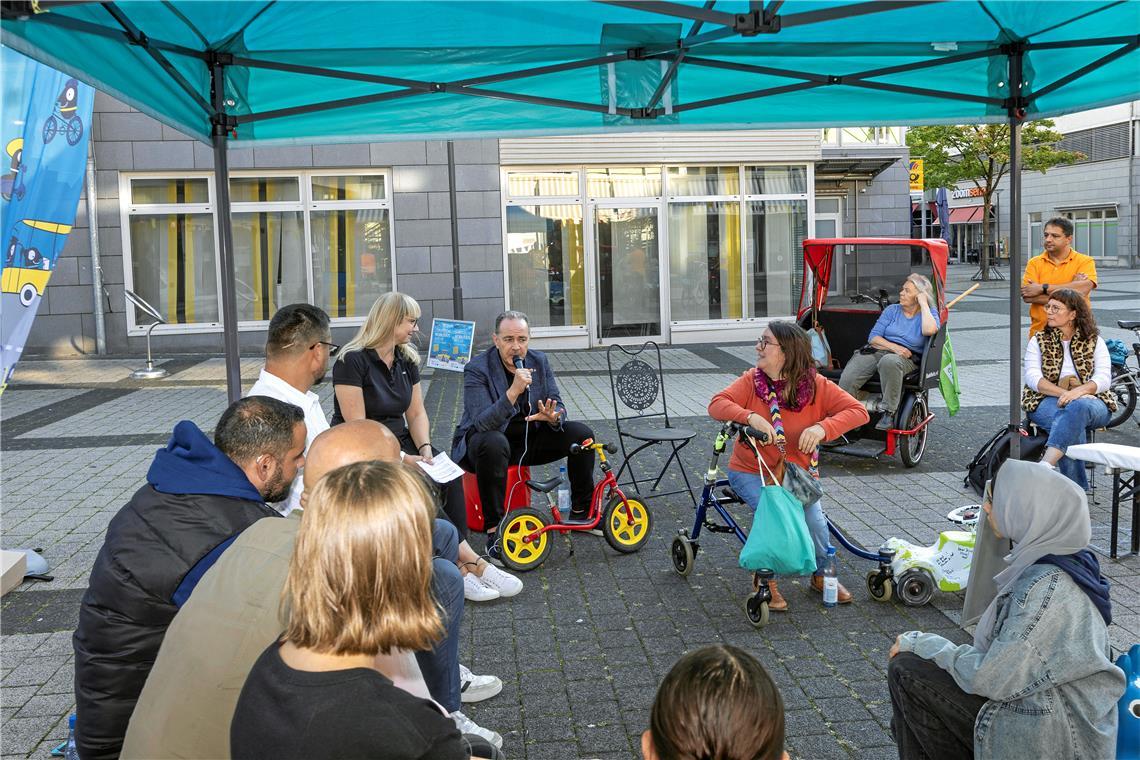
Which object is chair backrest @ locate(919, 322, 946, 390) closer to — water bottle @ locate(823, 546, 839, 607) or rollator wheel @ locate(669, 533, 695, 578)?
rollator wheel @ locate(669, 533, 695, 578)

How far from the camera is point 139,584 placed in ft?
9.29

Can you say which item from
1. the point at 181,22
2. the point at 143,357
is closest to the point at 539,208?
the point at 143,357

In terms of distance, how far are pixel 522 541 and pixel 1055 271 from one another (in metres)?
5.34

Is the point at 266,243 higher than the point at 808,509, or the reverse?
the point at 266,243

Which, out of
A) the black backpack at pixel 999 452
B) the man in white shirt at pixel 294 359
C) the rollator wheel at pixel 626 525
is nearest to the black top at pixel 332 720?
the man in white shirt at pixel 294 359

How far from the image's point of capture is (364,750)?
198cm

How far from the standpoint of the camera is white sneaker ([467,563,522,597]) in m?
5.72

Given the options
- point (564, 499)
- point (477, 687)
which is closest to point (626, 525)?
point (564, 499)

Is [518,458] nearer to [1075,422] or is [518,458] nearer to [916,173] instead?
[1075,422]

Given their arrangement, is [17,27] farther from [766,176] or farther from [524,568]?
[766,176]

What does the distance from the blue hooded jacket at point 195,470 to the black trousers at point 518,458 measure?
3.40 m

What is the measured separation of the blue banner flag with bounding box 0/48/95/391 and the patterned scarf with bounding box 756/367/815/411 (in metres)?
3.57

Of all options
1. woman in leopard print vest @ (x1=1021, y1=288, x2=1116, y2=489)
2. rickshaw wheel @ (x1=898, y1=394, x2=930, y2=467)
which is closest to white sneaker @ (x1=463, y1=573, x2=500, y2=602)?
woman in leopard print vest @ (x1=1021, y1=288, x2=1116, y2=489)

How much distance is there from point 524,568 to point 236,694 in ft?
12.4
